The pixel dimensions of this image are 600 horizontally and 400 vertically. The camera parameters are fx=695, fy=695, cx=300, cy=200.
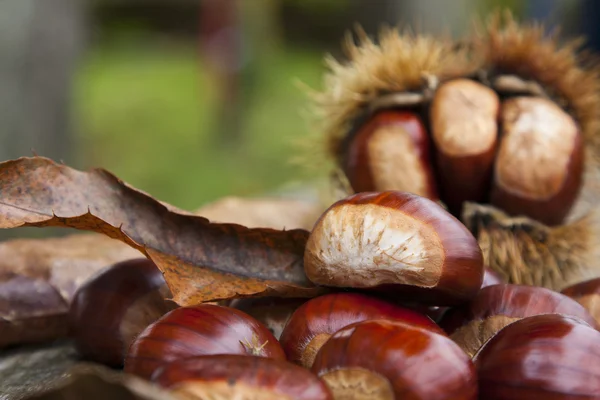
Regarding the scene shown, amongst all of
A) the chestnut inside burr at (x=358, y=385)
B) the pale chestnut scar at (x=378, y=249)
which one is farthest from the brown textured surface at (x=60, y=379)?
the pale chestnut scar at (x=378, y=249)

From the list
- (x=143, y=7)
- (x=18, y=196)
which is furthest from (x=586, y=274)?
(x=143, y=7)

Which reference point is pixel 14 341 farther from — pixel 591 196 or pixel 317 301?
pixel 591 196

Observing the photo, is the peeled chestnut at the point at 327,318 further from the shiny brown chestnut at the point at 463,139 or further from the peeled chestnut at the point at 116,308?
the shiny brown chestnut at the point at 463,139

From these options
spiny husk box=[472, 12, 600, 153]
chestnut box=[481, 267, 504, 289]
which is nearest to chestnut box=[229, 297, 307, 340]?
chestnut box=[481, 267, 504, 289]

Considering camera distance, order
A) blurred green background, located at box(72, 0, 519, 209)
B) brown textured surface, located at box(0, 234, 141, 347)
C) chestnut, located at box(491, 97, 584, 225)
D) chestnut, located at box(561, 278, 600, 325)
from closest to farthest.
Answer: chestnut, located at box(561, 278, 600, 325) → brown textured surface, located at box(0, 234, 141, 347) → chestnut, located at box(491, 97, 584, 225) → blurred green background, located at box(72, 0, 519, 209)

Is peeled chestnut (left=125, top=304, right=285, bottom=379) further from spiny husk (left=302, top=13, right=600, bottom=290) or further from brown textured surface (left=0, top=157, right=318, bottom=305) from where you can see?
spiny husk (left=302, top=13, right=600, bottom=290)

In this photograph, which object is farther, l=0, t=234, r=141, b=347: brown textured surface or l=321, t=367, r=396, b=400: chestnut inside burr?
l=0, t=234, r=141, b=347: brown textured surface
